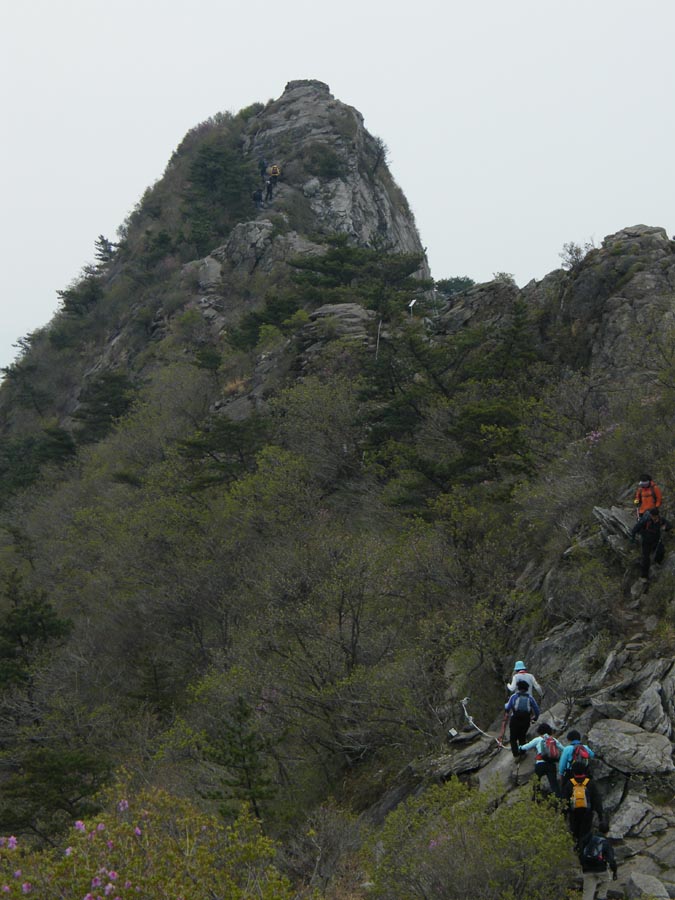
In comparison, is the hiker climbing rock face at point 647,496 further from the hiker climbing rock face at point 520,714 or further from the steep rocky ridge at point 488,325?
the hiker climbing rock face at point 520,714

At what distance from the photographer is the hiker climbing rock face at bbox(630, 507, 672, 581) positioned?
11.9 metres

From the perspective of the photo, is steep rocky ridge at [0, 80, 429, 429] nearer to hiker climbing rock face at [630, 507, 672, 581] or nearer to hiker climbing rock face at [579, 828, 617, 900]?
hiker climbing rock face at [630, 507, 672, 581]

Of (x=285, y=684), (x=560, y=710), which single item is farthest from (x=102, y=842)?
(x=285, y=684)

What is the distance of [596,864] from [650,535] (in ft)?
18.2

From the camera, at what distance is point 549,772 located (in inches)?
344

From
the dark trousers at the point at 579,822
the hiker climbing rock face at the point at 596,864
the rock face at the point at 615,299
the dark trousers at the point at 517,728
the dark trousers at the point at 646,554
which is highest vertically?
A: the rock face at the point at 615,299

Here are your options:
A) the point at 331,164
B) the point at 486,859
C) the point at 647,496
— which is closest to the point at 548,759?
the point at 486,859

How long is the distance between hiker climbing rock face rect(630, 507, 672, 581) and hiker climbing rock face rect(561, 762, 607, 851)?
16.1 feet

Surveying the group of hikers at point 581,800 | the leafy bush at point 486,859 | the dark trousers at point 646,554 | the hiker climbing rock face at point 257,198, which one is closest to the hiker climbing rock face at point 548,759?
the group of hikers at point 581,800

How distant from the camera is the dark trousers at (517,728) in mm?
9992

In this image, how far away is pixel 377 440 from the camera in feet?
92.4

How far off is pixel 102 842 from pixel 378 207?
6166cm

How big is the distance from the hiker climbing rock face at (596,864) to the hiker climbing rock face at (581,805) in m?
0.12

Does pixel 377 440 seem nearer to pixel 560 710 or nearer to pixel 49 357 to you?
pixel 560 710
